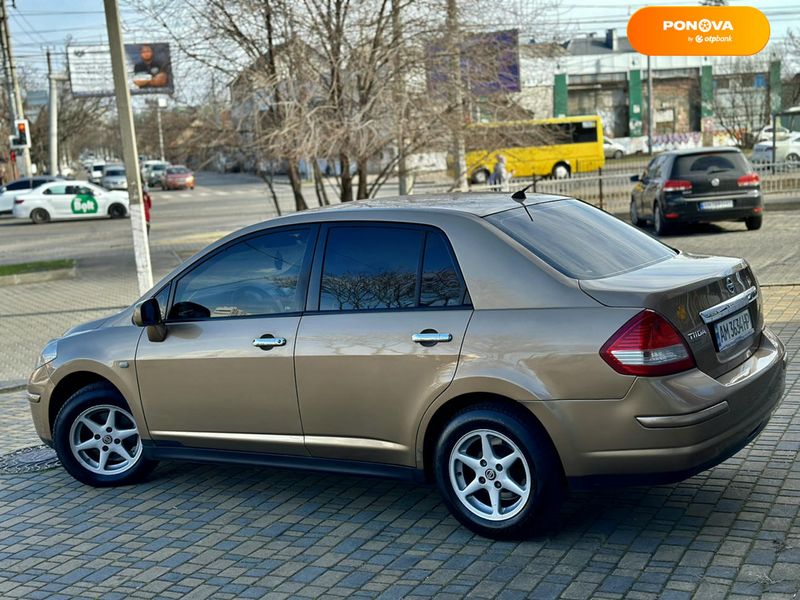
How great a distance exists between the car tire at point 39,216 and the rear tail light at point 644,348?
3920 cm

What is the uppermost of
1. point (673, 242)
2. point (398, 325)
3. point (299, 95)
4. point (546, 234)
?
point (299, 95)

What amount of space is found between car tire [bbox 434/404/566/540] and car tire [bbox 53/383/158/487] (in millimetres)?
2232

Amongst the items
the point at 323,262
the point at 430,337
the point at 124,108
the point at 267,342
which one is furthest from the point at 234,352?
the point at 124,108

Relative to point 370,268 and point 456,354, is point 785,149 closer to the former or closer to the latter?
point 370,268

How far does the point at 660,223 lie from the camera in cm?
1938

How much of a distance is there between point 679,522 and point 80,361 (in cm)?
357

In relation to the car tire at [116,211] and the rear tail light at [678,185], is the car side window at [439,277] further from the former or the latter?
the car tire at [116,211]

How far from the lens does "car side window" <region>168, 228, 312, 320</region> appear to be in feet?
18.3

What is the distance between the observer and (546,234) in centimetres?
525

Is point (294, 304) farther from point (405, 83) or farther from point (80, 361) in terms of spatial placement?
point (405, 83)

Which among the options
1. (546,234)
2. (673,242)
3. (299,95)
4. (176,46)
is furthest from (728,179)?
(546,234)

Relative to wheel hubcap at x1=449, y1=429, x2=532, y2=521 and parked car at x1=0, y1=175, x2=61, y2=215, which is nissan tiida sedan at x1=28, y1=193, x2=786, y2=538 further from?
parked car at x1=0, y1=175, x2=61, y2=215

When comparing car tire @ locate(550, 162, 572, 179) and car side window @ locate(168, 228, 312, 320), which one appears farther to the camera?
car tire @ locate(550, 162, 572, 179)

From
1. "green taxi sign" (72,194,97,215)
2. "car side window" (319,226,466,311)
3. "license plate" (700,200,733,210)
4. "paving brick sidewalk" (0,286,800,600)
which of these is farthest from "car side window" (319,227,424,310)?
"green taxi sign" (72,194,97,215)
